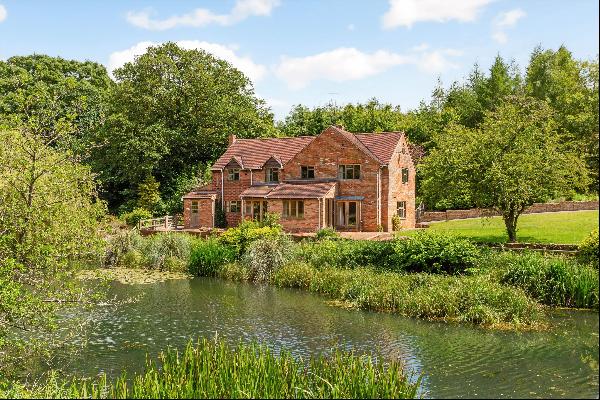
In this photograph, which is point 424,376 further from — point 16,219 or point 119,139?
point 119,139

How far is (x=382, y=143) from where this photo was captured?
4894 cm

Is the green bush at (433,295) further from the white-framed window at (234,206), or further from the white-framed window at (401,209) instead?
the white-framed window at (234,206)

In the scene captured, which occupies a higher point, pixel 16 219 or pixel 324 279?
pixel 16 219

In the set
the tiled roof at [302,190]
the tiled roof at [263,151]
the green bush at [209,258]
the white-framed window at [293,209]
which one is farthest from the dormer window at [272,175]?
the green bush at [209,258]

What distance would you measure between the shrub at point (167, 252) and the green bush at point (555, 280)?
68.9 ft

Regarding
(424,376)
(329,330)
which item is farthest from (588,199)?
(424,376)

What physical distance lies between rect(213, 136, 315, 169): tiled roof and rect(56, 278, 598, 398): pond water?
2221cm

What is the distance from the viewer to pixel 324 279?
3170 centimetres

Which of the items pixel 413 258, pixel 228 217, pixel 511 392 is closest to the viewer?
pixel 511 392

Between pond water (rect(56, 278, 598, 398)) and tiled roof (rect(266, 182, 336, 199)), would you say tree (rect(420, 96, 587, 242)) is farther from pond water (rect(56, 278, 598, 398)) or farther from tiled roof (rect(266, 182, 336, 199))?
tiled roof (rect(266, 182, 336, 199))

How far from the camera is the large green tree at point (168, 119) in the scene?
60562 millimetres

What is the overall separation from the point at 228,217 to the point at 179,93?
1820 cm

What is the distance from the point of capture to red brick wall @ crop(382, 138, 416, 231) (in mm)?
47375

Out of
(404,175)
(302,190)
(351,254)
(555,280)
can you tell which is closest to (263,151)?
(302,190)
